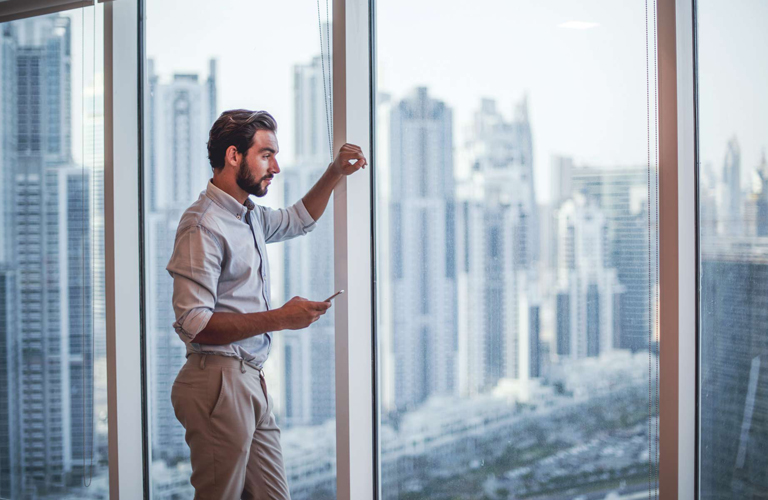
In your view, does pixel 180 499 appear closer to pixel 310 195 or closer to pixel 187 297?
pixel 187 297

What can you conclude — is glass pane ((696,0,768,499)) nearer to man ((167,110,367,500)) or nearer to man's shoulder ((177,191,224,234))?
man ((167,110,367,500))

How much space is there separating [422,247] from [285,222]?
17.7 inches

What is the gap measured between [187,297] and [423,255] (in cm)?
76

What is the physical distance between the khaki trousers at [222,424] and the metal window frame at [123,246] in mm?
765

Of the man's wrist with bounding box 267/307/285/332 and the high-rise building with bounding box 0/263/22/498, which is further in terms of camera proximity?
the high-rise building with bounding box 0/263/22/498

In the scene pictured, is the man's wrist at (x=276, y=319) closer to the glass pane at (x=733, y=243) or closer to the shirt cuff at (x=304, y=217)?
the shirt cuff at (x=304, y=217)

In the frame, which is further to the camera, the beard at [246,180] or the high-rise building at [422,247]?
the high-rise building at [422,247]

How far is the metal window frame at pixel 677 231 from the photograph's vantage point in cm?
167

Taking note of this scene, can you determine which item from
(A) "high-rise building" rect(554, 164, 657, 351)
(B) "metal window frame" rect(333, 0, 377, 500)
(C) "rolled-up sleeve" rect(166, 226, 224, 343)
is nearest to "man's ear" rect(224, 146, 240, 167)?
(C) "rolled-up sleeve" rect(166, 226, 224, 343)

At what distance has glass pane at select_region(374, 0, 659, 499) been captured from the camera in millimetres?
1765

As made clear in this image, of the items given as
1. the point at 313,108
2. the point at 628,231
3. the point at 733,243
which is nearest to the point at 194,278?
the point at 313,108

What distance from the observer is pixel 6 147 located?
8.19 feet

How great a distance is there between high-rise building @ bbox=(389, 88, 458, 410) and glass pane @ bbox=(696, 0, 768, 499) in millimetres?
732

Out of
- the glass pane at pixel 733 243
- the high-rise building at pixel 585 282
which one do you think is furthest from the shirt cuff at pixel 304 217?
the glass pane at pixel 733 243
